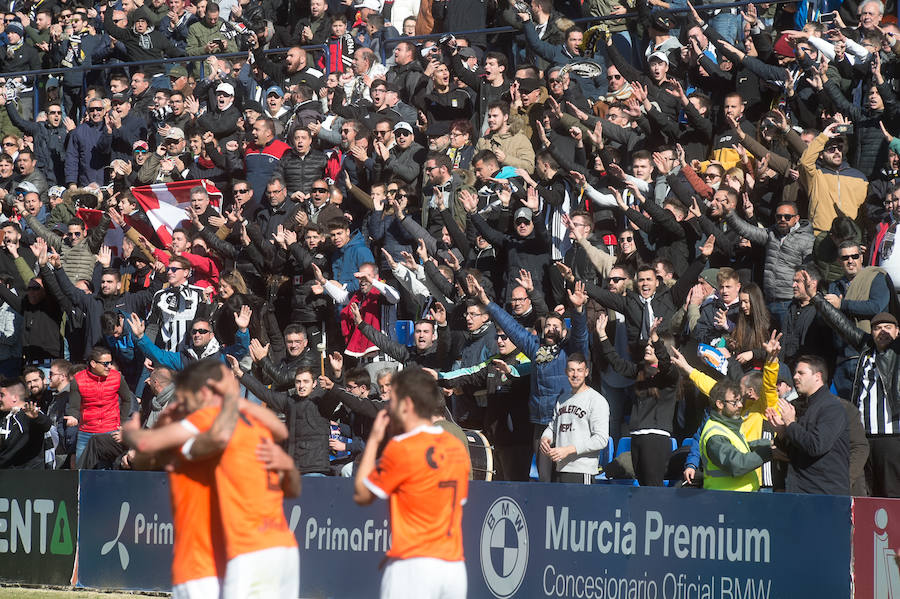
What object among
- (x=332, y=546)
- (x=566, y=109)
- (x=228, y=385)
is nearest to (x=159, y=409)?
(x=332, y=546)

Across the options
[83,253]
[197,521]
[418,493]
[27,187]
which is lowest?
[197,521]

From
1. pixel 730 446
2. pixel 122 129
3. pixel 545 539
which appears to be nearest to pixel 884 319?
pixel 730 446

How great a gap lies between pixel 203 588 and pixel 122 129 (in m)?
14.8

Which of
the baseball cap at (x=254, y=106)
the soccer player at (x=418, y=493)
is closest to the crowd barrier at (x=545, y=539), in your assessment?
the soccer player at (x=418, y=493)

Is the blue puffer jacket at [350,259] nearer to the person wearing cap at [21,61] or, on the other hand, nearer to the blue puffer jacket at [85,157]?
the blue puffer jacket at [85,157]

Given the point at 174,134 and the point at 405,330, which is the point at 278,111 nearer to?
the point at 174,134

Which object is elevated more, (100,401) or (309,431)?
(100,401)

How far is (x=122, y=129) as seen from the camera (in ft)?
68.9

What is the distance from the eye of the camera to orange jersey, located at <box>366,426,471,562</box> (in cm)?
754

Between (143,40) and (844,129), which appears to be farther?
(143,40)

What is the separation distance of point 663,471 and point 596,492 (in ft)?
3.96

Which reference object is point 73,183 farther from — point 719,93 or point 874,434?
point 874,434

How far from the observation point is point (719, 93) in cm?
1568

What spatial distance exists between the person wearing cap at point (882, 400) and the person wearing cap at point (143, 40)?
578 inches
